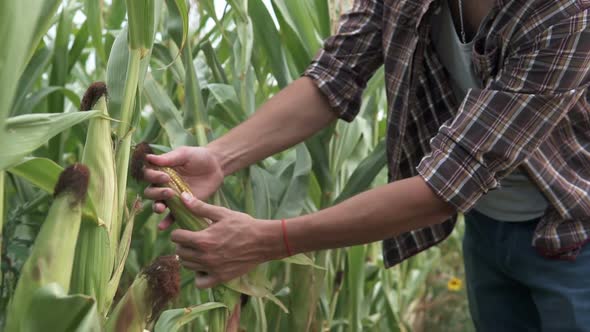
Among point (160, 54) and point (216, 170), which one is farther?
point (160, 54)

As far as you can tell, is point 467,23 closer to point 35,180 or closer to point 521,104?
point 521,104

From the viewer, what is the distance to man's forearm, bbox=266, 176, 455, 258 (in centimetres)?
118

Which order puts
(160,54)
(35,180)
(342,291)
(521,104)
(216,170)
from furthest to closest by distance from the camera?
(342,291), (160,54), (216,170), (521,104), (35,180)

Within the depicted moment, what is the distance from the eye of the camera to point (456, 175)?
1.18m

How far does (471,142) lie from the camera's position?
1.18 m

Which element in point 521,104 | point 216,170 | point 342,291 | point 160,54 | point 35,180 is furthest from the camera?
point 342,291

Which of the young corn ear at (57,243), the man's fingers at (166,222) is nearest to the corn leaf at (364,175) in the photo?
the man's fingers at (166,222)

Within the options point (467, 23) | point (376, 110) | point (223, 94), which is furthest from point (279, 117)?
point (376, 110)

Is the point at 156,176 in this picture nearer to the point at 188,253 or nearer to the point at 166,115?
the point at 188,253

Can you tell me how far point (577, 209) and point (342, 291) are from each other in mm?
635

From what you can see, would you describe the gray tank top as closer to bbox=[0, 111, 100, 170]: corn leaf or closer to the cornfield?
the cornfield

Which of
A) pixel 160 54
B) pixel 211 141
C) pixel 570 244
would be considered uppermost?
pixel 160 54

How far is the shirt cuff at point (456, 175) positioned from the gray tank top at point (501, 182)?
16 centimetres

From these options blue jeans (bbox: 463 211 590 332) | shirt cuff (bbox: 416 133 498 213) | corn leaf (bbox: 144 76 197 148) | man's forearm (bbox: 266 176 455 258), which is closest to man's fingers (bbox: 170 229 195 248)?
man's forearm (bbox: 266 176 455 258)
